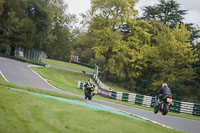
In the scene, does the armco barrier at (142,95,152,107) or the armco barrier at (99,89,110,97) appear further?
the armco barrier at (99,89,110,97)

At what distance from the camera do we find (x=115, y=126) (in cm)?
917

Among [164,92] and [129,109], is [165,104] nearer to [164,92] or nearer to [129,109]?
[164,92]

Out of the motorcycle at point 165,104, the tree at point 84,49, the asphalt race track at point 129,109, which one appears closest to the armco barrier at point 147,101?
the asphalt race track at point 129,109

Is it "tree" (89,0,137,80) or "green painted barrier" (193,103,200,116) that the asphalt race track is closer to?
"green painted barrier" (193,103,200,116)

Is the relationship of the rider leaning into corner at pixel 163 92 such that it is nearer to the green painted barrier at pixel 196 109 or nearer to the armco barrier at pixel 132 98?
the green painted barrier at pixel 196 109

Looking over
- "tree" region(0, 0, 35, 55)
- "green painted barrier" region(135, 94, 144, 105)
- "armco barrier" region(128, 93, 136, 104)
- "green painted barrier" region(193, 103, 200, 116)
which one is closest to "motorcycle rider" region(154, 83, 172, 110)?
A: "green painted barrier" region(193, 103, 200, 116)

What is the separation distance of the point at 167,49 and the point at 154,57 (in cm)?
314

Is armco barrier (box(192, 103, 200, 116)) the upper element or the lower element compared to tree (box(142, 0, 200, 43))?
lower

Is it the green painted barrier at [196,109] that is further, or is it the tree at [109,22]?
the tree at [109,22]

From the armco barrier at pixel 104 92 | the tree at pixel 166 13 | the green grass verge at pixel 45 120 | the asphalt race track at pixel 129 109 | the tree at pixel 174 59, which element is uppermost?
the tree at pixel 166 13

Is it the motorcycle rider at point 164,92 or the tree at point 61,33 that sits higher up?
the tree at point 61,33

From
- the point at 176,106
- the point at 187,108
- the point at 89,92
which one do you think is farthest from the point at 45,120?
the point at 176,106

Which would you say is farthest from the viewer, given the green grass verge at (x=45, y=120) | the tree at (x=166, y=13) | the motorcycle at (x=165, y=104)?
the tree at (x=166, y=13)

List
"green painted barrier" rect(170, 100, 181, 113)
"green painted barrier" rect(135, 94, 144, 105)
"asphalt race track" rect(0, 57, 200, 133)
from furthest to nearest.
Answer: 1. "green painted barrier" rect(135, 94, 144, 105)
2. "green painted barrier" rect(170, 100, 181, 113)
3. "asphalt race track" rect(0, 57, 200, 133)
